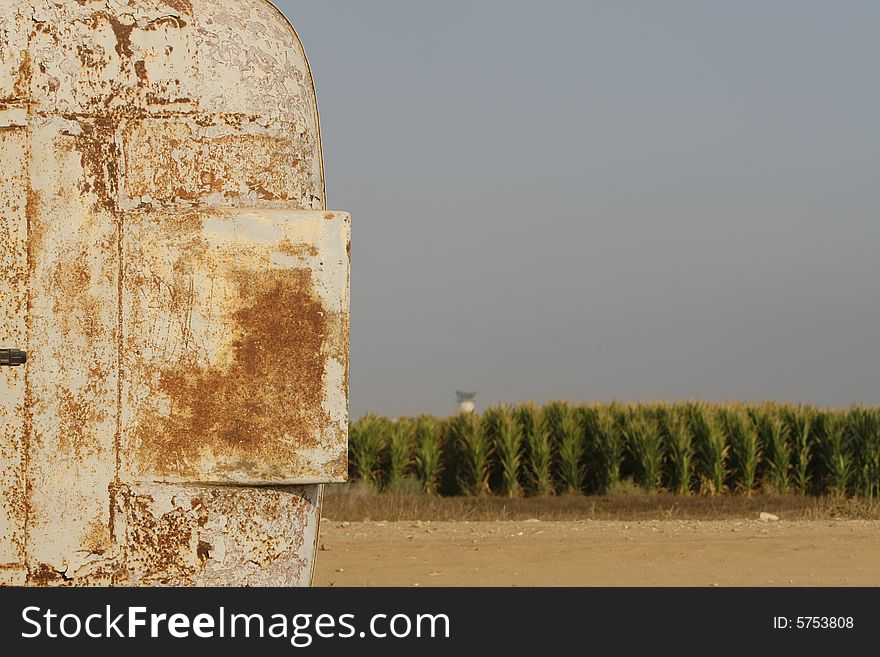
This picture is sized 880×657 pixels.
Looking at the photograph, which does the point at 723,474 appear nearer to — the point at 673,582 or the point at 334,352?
the point at 673,582

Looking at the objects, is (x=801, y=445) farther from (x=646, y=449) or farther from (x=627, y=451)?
(x=627, y=451)

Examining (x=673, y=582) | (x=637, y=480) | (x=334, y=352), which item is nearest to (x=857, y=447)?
(x=637, y=480)

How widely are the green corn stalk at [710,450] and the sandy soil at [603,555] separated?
7.00 metres

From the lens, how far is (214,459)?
13.3 ft

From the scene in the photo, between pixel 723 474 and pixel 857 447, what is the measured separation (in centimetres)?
251

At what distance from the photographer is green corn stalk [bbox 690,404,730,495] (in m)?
19.8

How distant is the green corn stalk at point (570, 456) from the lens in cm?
2036

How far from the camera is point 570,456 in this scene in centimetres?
2039

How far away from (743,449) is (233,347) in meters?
17.2

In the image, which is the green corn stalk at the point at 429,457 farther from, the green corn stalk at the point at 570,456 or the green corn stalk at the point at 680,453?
the green corn stalk at the point at 680,453

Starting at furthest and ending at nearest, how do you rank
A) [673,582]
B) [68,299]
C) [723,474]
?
[723,474], [673,582], [68,299]

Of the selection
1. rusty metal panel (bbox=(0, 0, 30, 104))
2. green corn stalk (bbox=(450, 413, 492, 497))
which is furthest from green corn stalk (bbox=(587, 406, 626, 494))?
rusty metal panel (bbox=(0, 0, 30, 104))

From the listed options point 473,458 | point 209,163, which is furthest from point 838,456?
point 209,163

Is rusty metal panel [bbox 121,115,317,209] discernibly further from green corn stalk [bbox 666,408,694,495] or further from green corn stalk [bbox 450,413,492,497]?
green corn stalk [bbox 450,413,492,497]
